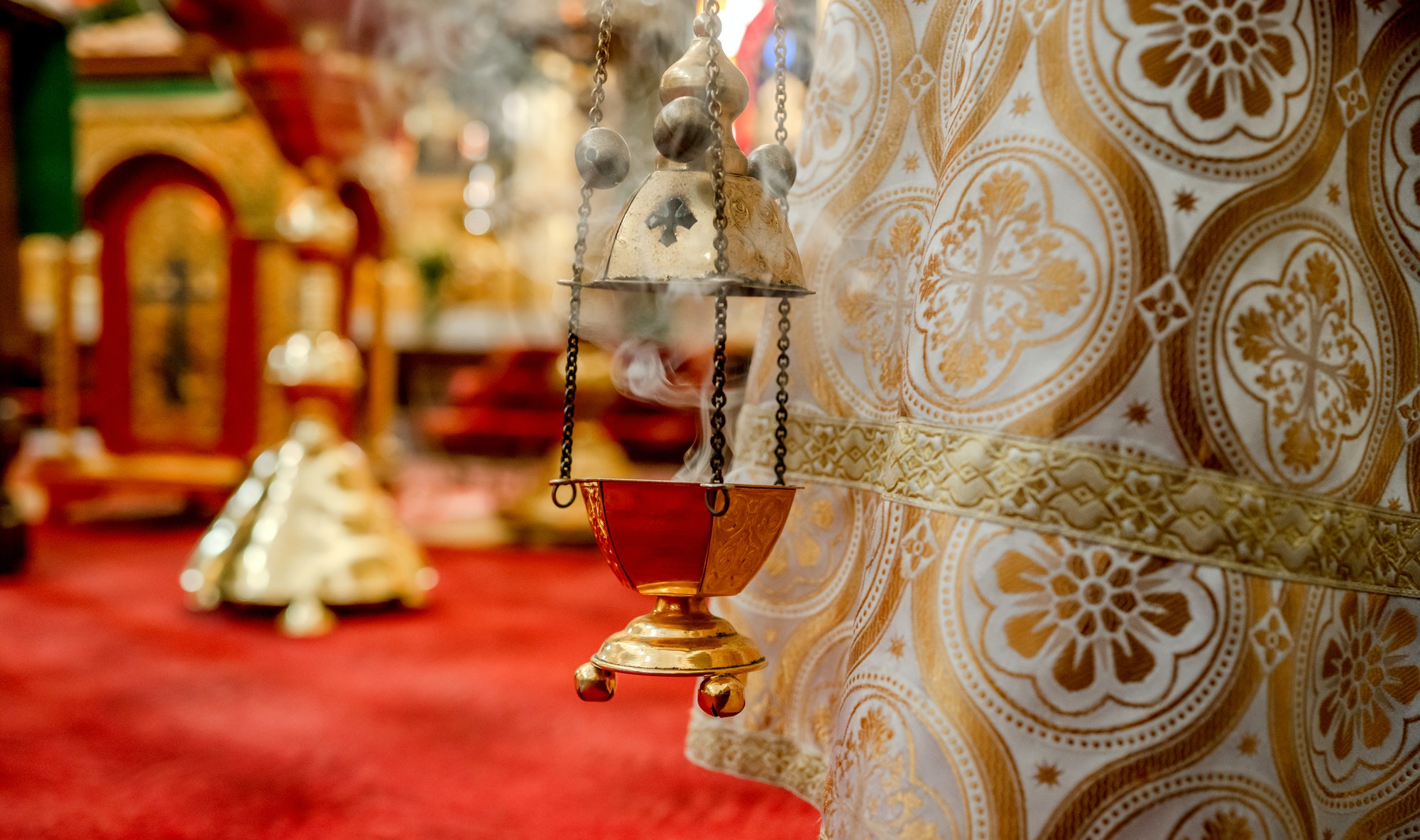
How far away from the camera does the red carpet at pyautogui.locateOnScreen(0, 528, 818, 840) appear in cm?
112

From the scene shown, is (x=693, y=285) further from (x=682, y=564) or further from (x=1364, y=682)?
(x=1364, y=682)

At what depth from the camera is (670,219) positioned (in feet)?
2.28

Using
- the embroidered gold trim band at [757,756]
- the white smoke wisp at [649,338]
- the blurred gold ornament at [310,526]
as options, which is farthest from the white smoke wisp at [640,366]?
the embroidered gold trim band at [757,756]

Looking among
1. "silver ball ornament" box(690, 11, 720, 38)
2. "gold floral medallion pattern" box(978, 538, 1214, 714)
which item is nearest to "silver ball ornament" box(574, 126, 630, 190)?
"silver ball ornament" box(690, 11, 720, 38)

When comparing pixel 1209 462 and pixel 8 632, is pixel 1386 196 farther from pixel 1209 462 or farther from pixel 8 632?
pixel 8 632

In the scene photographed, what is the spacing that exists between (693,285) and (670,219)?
67 millimetres

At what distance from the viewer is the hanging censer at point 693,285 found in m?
0.67

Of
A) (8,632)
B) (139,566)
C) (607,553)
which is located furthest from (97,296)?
(607,553)

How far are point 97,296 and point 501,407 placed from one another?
2.17 meters

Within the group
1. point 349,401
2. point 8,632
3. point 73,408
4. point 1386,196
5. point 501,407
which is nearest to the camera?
point 1386,196

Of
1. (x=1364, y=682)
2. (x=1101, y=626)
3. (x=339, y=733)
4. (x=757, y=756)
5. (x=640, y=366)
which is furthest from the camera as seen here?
(x=640, y=366)

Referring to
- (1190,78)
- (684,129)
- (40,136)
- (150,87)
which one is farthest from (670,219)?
(150,87)

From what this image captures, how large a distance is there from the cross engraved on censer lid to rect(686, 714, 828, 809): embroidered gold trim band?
0.48 metres

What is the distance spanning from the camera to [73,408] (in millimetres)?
4047
